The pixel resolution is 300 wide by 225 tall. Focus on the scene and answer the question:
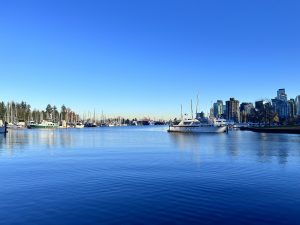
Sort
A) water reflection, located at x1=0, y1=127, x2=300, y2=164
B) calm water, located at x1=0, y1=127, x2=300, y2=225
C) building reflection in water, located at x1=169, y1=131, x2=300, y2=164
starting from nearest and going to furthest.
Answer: calm water, located at x1=0, y1=127, x2=300, y2=225 < building reflection in water, located at x1=169, y1=131, x2=300, y2=164 < water reflection, located at x1=0, y1=127, x2=300, y2=164

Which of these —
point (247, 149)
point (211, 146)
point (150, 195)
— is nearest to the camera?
point (150, 195)

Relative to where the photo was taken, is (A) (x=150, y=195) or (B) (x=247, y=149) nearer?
(A) (x=150, y=195)

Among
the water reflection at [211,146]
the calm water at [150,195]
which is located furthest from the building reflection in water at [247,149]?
the calm water at [150,195]

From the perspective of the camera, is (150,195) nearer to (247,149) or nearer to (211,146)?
(247,149)

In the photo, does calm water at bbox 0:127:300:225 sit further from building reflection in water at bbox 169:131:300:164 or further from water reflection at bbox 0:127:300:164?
water reflection at bbox 0:127:300:164

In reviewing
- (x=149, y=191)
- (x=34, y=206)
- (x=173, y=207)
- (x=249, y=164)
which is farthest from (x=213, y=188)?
(x=249, y=164)

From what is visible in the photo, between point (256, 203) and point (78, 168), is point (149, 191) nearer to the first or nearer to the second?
point (256, 203)

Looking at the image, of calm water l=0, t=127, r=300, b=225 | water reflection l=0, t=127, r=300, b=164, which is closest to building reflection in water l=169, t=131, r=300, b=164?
water reflection l=0, t=127, r=300, b=164

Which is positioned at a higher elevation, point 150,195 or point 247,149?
point 247,149

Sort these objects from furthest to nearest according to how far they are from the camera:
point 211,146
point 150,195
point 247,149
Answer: point 211,146, point 247,149, point 150,195

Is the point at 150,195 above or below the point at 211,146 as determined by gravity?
below

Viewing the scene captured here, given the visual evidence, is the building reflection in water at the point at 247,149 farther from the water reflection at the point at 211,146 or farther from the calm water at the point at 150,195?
the calm water at the point at 150,195

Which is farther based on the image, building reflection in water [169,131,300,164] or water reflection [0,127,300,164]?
water reflection [0,127,300,164]

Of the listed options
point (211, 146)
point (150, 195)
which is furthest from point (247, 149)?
point (150, 195)
